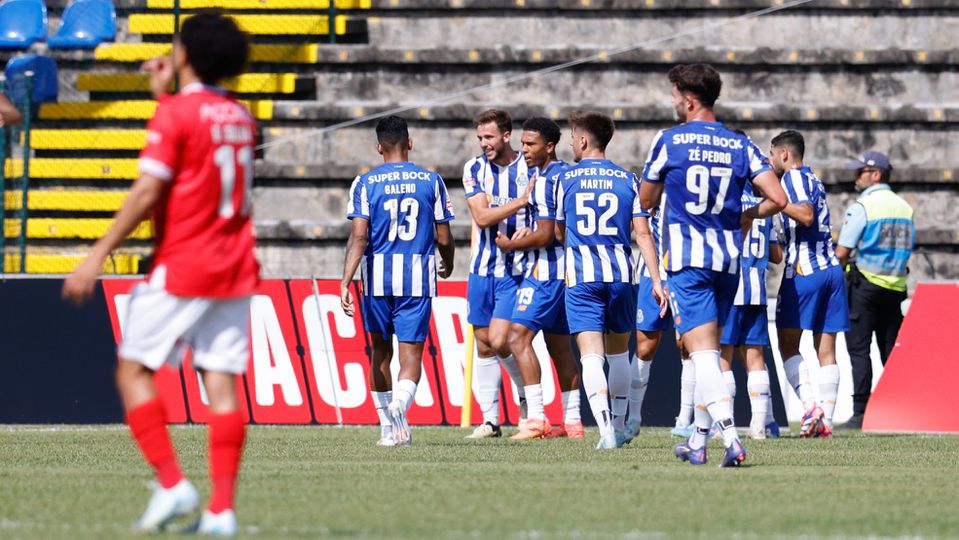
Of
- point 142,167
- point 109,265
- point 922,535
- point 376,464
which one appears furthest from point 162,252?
point 109,265

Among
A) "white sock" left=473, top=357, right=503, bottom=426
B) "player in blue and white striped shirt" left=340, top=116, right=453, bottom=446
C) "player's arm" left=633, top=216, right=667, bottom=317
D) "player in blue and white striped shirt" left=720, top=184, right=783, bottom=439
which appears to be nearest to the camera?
"player's arm" left=633, top=216, right=667, bottom=317

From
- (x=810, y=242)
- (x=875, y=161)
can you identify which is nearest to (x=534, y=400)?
(x=810, y=242)

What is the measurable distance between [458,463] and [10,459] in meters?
2.73

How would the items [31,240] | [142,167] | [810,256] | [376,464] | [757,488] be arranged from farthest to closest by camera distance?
[31,240] < [810,256] < [376,464] < [757,488] < [142,167]

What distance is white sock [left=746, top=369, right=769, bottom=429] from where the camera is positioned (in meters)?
12.7

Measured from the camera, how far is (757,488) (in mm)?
7996

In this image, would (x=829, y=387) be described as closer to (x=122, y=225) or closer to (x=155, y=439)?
(x=155, y=439)

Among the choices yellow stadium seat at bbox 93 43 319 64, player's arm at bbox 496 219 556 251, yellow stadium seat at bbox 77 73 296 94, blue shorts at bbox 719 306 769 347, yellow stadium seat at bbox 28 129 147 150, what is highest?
yellow stadium seat at bbox 93 43 319 64

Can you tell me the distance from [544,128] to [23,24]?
1114cm

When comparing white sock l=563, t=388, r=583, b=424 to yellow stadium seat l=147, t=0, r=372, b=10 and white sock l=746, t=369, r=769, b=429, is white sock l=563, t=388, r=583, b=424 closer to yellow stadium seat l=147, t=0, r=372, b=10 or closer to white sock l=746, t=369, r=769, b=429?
white sock l=746, t=369, r=769, b=429

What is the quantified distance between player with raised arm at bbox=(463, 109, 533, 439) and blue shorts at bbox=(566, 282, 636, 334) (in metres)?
1.12

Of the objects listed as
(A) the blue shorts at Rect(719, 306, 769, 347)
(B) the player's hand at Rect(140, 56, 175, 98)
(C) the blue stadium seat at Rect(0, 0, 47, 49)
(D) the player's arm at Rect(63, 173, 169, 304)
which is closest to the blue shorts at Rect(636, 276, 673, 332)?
(A) the blue shorts at Rect(719, 306, 769, 347)

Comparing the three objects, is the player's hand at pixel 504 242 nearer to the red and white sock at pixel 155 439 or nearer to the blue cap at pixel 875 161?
the blue cap at pixel 875 161

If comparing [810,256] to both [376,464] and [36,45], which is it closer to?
[376,464]
